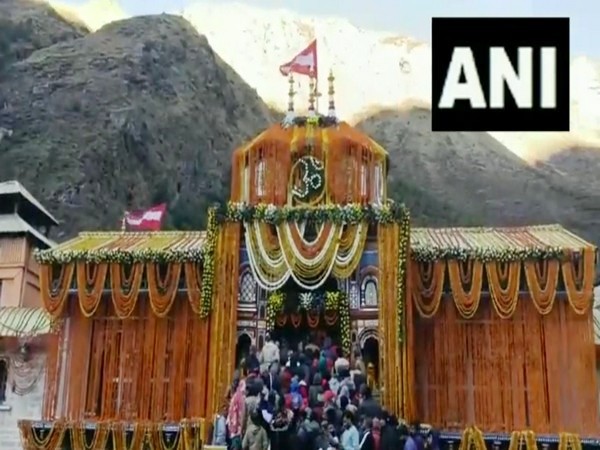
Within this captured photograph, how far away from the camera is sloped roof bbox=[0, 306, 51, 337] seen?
23609 mm

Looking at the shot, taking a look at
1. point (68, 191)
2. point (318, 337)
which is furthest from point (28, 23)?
point (318, 337)

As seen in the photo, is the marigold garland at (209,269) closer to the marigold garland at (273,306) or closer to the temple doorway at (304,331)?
the marigold garland at (273,306)

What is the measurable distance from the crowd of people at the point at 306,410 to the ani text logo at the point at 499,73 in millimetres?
6451

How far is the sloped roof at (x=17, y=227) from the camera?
32.8 meters

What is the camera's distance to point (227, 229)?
21719 mm

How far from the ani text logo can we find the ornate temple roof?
6482 mm

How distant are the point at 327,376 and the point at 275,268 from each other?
10.9 feet

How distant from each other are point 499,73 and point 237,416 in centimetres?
898

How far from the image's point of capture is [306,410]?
696 inches

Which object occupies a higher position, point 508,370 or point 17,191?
point 17,191

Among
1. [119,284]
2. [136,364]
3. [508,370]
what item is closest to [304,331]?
[136,364]

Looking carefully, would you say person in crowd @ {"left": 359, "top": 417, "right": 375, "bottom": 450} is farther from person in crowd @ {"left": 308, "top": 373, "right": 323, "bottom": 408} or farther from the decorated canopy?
the decorated canopy

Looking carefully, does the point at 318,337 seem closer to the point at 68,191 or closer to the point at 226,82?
the point at 68,191

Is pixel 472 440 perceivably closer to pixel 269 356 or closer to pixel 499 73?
pixel 269 356
